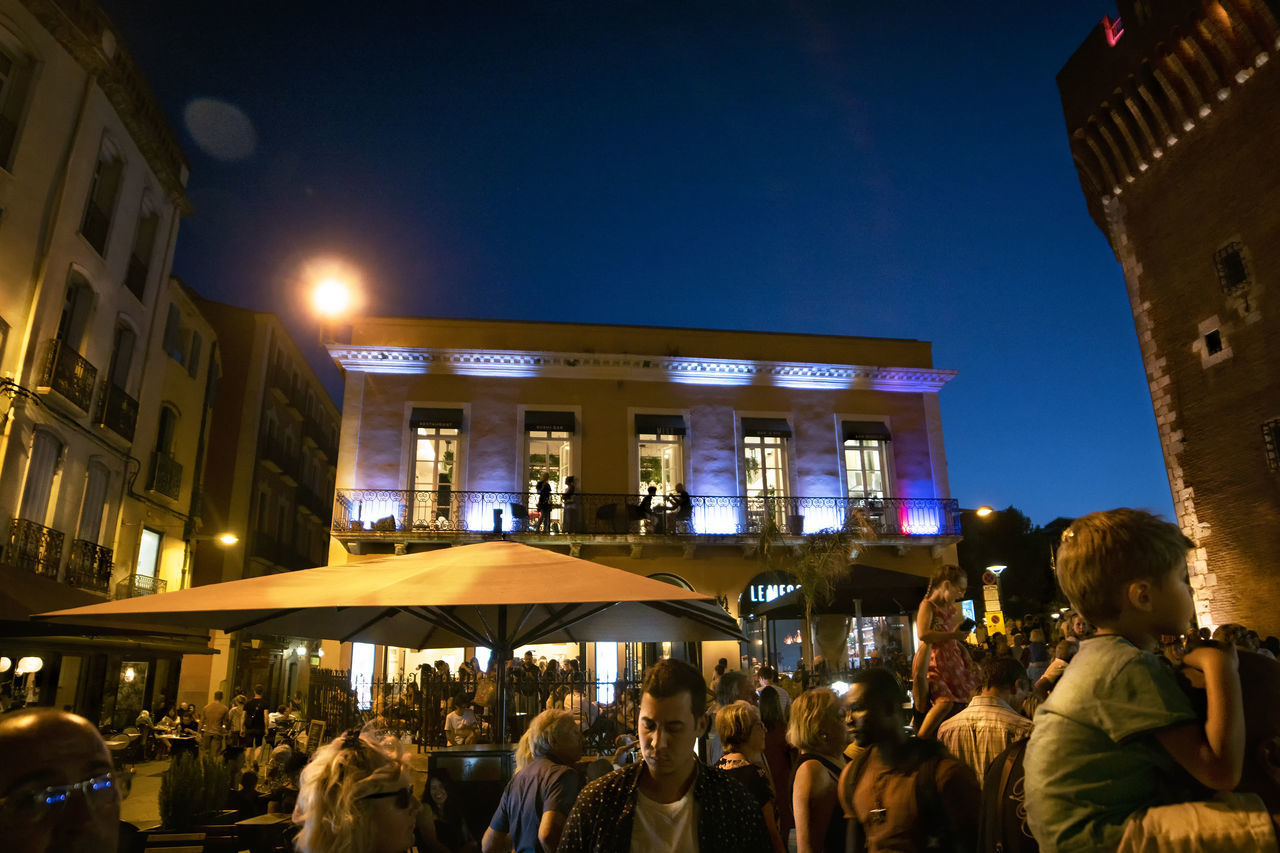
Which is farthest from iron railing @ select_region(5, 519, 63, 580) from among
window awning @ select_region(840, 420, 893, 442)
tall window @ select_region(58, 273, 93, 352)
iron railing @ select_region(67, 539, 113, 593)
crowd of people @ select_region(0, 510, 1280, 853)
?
window awning @ select_region(840, 420, 893, 442)

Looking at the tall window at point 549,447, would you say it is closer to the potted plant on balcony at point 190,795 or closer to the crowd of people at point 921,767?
the potted plant on balcony at point 190,795

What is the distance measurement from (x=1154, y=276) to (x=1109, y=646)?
22.5 m

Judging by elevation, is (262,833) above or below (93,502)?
below

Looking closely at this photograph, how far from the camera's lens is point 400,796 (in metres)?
2.74

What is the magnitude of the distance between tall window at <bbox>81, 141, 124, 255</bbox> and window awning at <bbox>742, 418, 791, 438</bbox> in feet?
50.1

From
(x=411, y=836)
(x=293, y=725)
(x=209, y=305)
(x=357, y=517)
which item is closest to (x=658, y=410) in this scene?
(x=357, y=517)

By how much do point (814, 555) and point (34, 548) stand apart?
14.9 m

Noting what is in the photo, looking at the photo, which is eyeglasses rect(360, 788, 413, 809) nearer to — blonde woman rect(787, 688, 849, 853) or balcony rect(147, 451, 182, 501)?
blonde woman rect(787, 688, 849, 853)

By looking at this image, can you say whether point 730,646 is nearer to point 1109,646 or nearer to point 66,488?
point 66,488

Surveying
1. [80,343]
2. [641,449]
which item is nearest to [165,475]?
[80,343]

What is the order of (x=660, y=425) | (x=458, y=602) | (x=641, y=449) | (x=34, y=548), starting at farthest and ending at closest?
(x=641, y=449) < (x=660, y=425) < (x=34, y=548) < (x=458, y=602)

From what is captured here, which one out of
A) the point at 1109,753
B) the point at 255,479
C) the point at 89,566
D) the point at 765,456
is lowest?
the point at 1109,753

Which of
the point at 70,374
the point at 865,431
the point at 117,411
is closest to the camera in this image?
the point at 70,374

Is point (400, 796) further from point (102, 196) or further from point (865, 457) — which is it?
point (865, 457)
